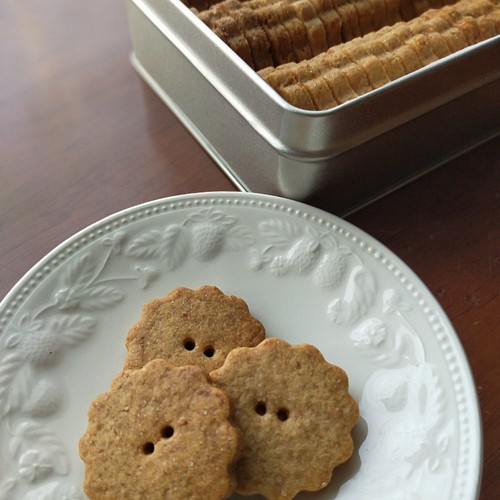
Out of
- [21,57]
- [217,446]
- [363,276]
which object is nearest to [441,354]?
[363,276]

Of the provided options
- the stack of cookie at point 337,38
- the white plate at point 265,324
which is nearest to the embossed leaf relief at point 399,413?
the white plate at point 265,324

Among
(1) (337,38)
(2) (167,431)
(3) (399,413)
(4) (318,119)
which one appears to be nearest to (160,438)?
(2) (167,431)

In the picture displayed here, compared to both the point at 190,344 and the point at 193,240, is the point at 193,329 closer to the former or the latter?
the point at 190,344

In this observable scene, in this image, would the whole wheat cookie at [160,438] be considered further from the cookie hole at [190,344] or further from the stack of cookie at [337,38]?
the stack of cookie at [337,38]

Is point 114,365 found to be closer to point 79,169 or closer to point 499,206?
point 79,169

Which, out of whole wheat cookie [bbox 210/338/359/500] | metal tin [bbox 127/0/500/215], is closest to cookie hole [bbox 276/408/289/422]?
whole wheat cookie [bbox 210/338/359/500]
